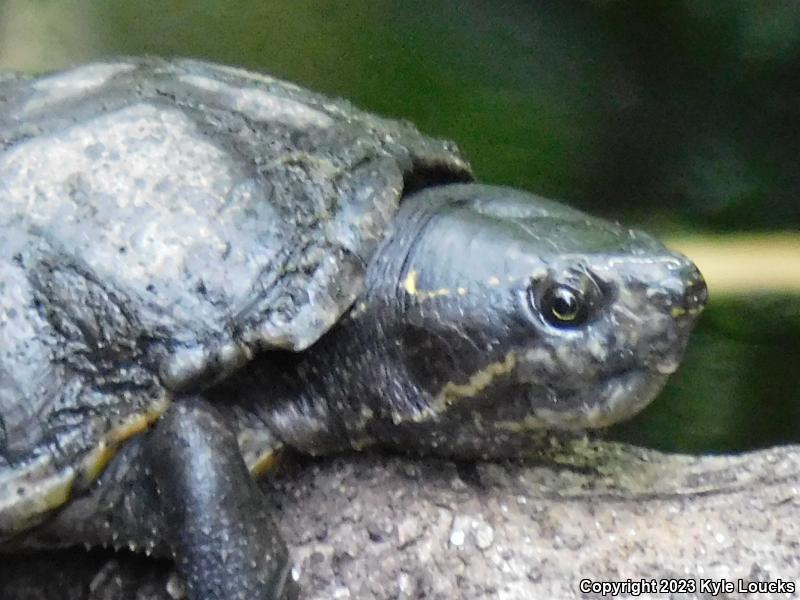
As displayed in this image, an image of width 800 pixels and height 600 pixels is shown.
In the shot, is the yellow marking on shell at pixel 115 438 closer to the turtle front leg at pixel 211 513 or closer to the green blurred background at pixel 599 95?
the turtle front leg at pixel 211 513

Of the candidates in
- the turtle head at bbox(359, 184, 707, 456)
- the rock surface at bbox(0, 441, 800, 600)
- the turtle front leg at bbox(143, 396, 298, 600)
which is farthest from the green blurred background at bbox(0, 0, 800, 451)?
the turtle front leg at bbox(143, 396, 298, 600)

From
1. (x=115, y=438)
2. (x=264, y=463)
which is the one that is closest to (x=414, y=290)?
(x=264, y=463)

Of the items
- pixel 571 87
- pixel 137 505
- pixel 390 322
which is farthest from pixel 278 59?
pixel 137 505

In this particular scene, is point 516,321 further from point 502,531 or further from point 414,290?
point 502,531

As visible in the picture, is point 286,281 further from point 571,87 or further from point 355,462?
point 571,87

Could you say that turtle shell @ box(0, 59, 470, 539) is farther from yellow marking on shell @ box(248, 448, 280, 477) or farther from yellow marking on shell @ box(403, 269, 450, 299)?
yellow marking on shell @ box(248, 448, 280, 477)

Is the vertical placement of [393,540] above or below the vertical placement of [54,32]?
below

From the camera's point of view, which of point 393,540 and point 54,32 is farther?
point 54,32
